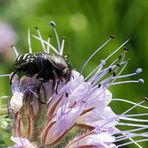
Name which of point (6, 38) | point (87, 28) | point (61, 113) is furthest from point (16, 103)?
point (6, 38)

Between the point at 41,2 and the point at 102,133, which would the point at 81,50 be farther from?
the point at 102,133

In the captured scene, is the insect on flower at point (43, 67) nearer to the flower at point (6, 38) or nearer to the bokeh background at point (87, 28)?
the bokeh background at point (87, 28)

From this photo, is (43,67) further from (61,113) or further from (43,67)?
(61,113)

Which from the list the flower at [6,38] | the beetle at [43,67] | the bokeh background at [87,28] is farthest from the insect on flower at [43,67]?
the flower at [6,38]

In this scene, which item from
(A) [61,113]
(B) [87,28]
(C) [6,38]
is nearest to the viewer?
(A) [61,113]

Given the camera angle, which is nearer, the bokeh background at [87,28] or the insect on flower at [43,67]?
the insect on flower at [43,67]

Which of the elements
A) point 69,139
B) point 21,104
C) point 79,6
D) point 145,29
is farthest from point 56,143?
point 79,6

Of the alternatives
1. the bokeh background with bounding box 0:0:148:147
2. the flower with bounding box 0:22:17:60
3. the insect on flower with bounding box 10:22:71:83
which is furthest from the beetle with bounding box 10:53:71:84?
the flower with bounding box 0:22:17:60
